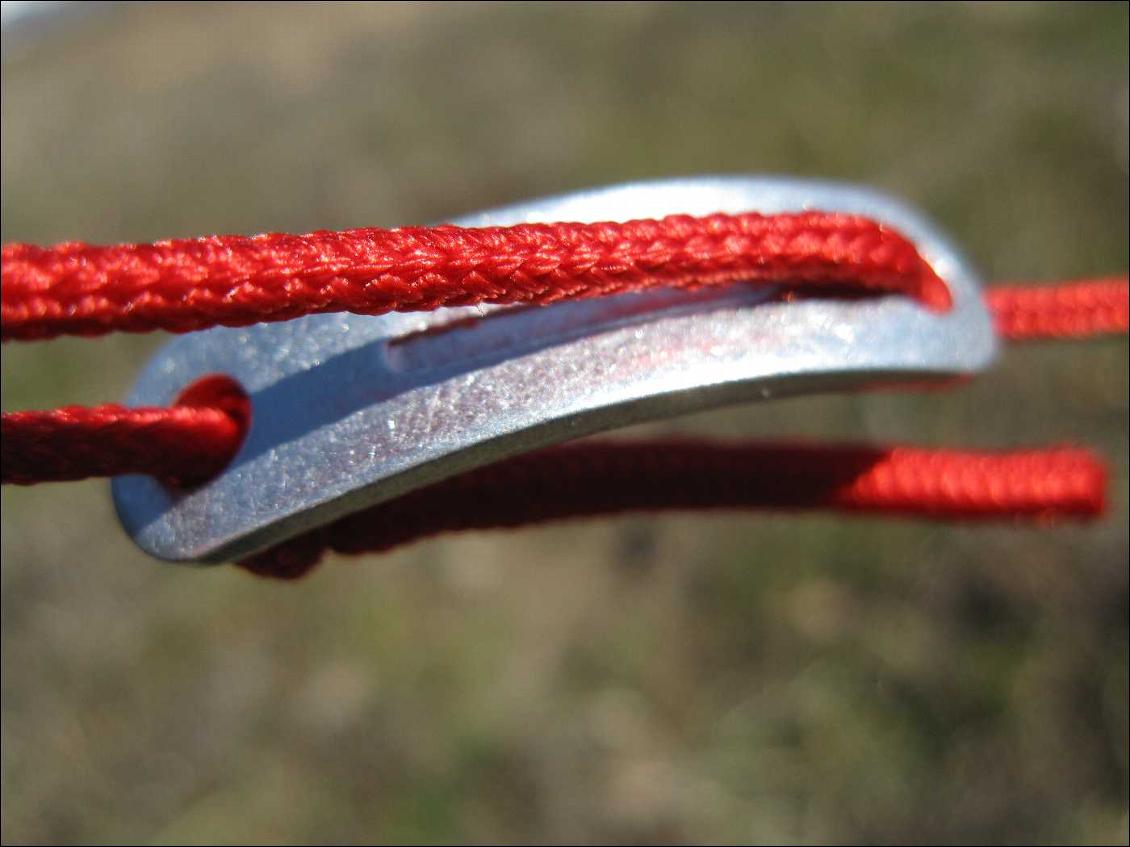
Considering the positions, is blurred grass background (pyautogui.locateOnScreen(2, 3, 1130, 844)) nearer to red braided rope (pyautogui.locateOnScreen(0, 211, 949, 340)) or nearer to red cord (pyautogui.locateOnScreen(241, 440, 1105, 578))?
red cord (pyautogui.locateOnScreen(241, 440, 1105, 578))

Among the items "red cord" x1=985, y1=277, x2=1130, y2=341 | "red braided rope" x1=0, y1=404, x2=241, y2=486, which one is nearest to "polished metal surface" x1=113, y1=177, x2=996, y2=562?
"red braided rope" x1=0, y1=404, x2=241, y2=486

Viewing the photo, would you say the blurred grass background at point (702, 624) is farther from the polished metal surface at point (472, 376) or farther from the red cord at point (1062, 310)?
the polished metal surface at point (472, 376)

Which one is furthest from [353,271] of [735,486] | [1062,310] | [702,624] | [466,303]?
[702,624]

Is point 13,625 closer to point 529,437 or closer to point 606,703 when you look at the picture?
point 606,703

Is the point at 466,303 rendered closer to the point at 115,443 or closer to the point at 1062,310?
the point at 115,443

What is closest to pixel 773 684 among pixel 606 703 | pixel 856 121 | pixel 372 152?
pixel 606 703

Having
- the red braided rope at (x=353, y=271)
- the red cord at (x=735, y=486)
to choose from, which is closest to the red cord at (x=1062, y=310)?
the red cord at (x=735, y=486)
